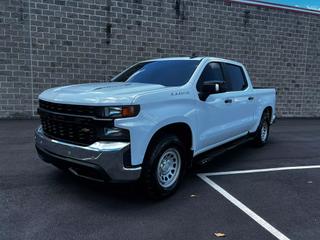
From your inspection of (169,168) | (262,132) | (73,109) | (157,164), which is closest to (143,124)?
(157,164)

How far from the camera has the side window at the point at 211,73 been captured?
458 cm

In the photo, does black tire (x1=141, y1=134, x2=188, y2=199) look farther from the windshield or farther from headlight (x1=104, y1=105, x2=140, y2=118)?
the windshield

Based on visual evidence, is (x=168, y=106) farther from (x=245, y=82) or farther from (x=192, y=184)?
(x=245, y=82)

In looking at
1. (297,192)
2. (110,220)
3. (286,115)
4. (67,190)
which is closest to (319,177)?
(297,192)

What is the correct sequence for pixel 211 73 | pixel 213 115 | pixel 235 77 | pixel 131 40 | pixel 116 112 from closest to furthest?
pixel 116 112 → pixel 213 115 → pixel 211 73 → pixel 235 77 → pixel 131 40

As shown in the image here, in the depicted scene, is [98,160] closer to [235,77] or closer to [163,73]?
[163,73]

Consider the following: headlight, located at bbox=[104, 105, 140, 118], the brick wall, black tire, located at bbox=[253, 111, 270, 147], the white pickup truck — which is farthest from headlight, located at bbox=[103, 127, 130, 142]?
the brick wall

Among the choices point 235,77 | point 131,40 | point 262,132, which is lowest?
point 262,132

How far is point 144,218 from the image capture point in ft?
11.3

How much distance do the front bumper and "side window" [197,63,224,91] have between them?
1781 millimetres

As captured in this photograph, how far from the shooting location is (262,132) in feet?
23.8

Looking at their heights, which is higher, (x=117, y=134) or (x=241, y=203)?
(x=117, y=134)

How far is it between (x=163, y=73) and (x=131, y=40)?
647cm

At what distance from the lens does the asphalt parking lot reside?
3170 millimetres
